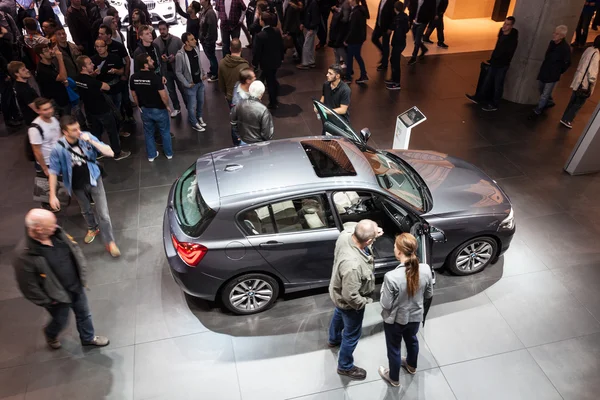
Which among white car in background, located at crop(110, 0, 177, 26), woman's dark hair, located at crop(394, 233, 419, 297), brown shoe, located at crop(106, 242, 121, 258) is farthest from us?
white car in background, located at crop(110, 0, 177, 26)

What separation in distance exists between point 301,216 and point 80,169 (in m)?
2.63

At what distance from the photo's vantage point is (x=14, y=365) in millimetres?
4652

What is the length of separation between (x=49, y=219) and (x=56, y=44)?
207 inches

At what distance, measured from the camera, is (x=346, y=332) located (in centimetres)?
428

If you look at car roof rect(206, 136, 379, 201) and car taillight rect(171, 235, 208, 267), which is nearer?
car taillight rect(171, 235, 208, 267)

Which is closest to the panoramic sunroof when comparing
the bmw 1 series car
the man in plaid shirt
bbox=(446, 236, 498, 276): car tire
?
the bmw 1 series car

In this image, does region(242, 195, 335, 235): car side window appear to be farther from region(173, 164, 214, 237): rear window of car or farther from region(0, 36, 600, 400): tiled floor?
region(0, 36, 600, 400): tiled floor

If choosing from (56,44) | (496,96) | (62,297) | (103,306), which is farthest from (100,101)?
(496,96)

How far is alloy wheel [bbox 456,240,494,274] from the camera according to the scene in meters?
5.46

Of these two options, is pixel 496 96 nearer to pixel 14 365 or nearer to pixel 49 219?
pixel 49 219

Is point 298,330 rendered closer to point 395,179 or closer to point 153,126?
point 395,179

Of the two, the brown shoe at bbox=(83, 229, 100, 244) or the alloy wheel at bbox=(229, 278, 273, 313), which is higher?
the alloy wheel at bbox=(229, 278, 273, 313)

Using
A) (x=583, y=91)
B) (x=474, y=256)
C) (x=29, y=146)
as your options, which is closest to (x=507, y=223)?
(x=474, y=256)

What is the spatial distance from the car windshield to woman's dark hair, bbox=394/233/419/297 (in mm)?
1345
